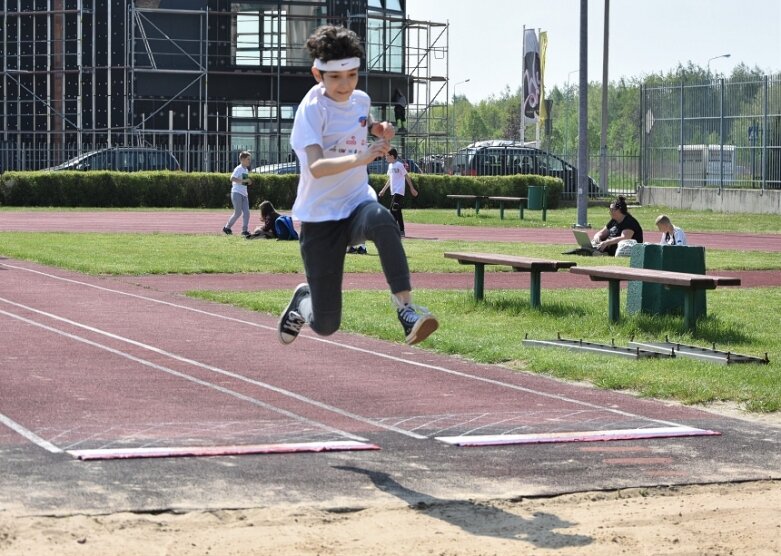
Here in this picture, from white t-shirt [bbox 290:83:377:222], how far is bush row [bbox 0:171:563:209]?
3727 centimetres

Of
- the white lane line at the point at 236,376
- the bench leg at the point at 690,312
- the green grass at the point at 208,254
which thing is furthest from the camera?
the green grass at the point at 208,254

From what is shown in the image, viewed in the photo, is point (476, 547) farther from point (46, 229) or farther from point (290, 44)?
point (290, 44)

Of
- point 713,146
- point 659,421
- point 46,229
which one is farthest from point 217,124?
point 659,421

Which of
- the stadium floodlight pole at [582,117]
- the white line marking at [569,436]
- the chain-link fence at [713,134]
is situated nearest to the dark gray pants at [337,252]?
the white line marking at [569,436]

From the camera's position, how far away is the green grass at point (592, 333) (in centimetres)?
1085

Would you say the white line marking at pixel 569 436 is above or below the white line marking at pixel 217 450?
below

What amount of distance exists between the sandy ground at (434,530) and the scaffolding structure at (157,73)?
148 ft

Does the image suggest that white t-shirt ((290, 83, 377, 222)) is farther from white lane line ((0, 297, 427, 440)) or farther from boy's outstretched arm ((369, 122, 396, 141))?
white lane line ((0, 297, 427, 440))

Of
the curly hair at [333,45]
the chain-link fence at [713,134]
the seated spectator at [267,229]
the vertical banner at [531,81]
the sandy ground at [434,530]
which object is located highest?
the vertical banner at [531,81]

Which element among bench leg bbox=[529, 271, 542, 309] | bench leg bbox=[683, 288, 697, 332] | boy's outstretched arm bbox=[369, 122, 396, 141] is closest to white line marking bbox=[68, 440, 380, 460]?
boy's outstretched arm bbox=[369, 122, 396, 141]

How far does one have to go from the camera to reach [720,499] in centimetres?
718

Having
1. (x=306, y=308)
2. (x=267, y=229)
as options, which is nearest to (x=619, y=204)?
(x=267, y=229)

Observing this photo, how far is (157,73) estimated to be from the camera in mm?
53406

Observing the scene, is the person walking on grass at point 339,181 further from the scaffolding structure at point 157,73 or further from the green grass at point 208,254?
the scaffolding structure at point 157,73
